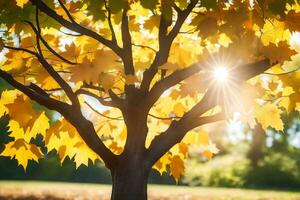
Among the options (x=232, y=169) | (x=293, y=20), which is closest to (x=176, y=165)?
(x=293, y=20)

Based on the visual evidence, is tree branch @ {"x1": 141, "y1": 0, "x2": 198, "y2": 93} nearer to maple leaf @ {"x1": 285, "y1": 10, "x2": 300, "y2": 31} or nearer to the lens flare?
the lens flare

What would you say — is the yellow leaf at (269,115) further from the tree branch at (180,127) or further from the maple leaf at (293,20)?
the maple leaf at (293,20)

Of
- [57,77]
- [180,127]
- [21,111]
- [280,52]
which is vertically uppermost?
[280,52]

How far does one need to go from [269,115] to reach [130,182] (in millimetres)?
1593

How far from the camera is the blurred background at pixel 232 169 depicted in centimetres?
2236

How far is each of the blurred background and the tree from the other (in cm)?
1629

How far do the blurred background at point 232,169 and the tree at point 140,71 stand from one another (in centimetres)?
1629

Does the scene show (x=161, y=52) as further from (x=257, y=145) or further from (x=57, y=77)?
(x=257, y=145)

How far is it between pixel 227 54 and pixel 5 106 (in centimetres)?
230

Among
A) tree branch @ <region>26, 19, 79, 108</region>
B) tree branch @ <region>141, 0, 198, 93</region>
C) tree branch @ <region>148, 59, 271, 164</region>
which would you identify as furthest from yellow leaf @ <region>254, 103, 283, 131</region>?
tree branch @ <region>26, 19, 79, 108</region>

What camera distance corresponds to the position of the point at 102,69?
149 inches

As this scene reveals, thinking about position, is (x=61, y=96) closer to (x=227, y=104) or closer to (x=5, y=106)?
(x=5, y=106)

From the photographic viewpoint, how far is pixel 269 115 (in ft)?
15.5

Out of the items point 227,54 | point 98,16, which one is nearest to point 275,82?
point 227,54
